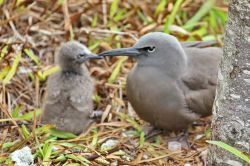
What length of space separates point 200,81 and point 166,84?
0.30m

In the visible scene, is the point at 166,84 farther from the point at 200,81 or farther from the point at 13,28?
the point at 13,28

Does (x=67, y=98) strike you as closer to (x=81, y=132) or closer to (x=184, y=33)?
(x=81, y=132)

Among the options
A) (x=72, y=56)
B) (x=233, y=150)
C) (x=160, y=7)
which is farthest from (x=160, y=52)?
(x=160, y=7)

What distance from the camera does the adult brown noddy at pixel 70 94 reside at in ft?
16.8

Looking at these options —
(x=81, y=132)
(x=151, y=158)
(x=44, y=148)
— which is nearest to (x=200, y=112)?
(x=151, y=158)

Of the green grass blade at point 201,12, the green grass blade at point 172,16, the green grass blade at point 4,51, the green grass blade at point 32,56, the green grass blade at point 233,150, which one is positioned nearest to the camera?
the green grass blade at point 233,150

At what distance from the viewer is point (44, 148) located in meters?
4.67

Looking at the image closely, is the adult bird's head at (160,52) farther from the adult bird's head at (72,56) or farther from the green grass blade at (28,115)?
the green grass blade at (28,115)

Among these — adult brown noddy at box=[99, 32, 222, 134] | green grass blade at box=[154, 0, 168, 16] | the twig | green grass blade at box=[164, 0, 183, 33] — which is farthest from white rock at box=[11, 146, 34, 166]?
green grass blade at box=[154, 0, 168, 16]

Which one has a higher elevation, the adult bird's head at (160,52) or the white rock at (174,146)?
the adult bird's head at (160,52)

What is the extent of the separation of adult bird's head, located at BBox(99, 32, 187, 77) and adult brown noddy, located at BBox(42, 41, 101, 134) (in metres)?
0.31

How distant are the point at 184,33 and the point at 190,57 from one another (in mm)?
955

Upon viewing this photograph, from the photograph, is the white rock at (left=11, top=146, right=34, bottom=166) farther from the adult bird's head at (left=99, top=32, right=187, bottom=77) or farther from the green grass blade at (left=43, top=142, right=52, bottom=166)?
the adult bird's head at (left=99, top=32, right=187, bottom=77)

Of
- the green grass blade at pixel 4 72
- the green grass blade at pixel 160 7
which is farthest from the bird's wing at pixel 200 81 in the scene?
the green grass blade at pixel 4 72
